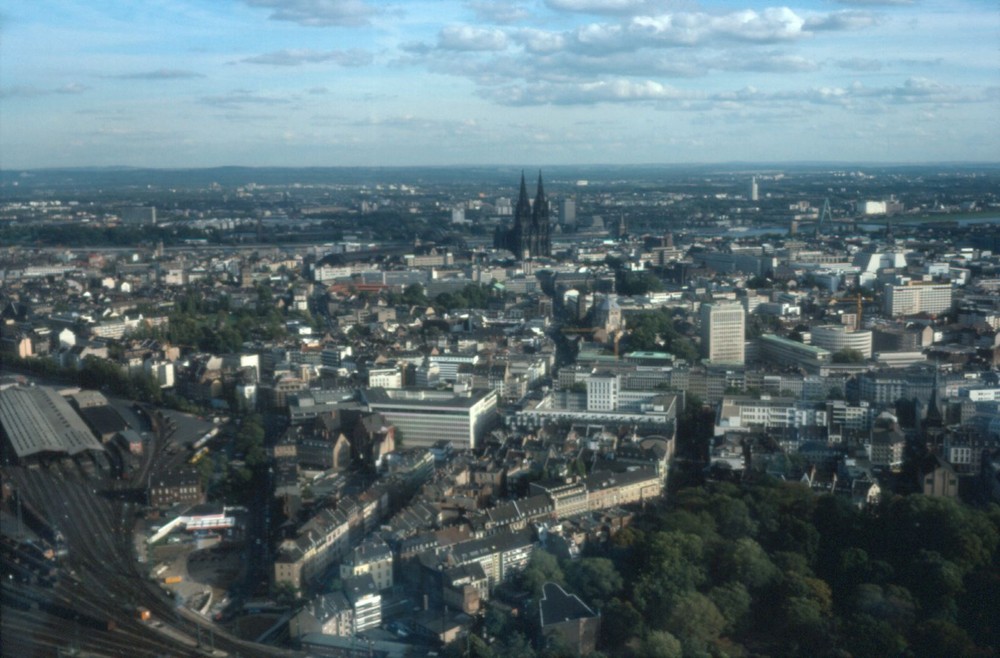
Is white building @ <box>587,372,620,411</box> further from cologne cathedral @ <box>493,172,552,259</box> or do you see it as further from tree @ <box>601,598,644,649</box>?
cologne cathedral @ <box>493,172,552,259</box>

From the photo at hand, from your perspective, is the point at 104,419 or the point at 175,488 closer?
the point at 175,488

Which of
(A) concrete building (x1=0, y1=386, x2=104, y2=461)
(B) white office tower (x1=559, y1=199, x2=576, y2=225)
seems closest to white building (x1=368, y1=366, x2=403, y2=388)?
(A) concrete building (x1=0, y1=386, x2=104, y2=461)

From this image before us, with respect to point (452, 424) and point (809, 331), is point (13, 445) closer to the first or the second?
point (452, 424)

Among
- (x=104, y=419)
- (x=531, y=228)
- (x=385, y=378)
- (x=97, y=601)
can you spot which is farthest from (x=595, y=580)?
(x=531, y=228)

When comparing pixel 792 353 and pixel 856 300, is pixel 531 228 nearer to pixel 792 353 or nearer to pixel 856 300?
pixel 856 300

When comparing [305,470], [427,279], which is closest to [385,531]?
[305,470]

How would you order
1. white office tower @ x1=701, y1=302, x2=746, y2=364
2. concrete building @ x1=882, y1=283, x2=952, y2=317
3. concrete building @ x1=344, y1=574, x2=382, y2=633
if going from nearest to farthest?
concrete building @ x1=344, y1=574, x2=382, y2=633 → white office tower @ x1=701, y1=302, x2=746, y2=364 → concrete building @ x1=882, y1=283, x2=952, y2=317

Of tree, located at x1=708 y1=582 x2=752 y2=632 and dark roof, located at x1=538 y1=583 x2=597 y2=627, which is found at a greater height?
dark roof, located at x1=538 y1=583 x2=597 y2=627
